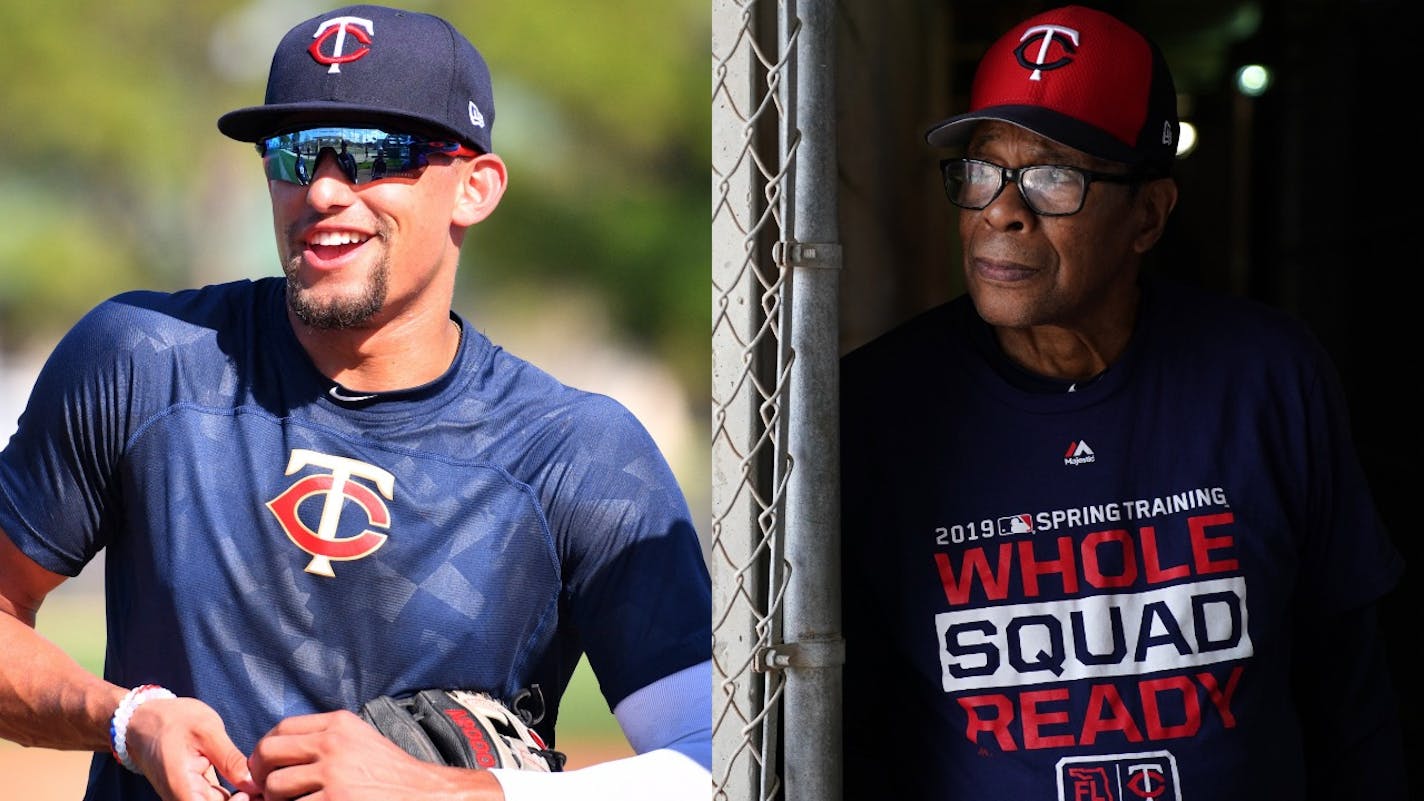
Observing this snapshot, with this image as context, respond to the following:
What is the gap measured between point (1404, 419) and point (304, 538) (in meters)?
3.42

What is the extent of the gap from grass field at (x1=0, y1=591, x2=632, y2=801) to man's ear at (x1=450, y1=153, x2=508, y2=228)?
770 millimetres

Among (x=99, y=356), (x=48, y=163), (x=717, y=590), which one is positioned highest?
(x=48, y=163)

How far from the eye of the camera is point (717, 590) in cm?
188

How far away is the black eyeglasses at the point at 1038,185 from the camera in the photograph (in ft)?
6.80

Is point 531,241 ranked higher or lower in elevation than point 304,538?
higher

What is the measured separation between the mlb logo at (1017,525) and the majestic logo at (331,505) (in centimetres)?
94

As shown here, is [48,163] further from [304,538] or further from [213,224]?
[304,538]

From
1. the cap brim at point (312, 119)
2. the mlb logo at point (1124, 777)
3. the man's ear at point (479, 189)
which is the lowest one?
the mlb logo at point (1124, 777)

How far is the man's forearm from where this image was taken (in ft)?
7.54

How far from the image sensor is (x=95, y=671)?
234cm

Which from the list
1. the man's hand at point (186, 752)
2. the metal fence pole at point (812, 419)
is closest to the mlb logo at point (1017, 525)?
the metal fence pole at point (812, 419)

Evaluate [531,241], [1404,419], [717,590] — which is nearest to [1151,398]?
[717,590]

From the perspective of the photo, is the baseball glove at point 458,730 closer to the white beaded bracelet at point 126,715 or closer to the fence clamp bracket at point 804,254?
the white beaded bracelet at point 126,715

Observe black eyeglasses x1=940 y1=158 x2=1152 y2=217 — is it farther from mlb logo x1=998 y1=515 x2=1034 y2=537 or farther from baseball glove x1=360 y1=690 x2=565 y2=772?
baseball glove x1=360 y1=690 x2=565 y2=772
